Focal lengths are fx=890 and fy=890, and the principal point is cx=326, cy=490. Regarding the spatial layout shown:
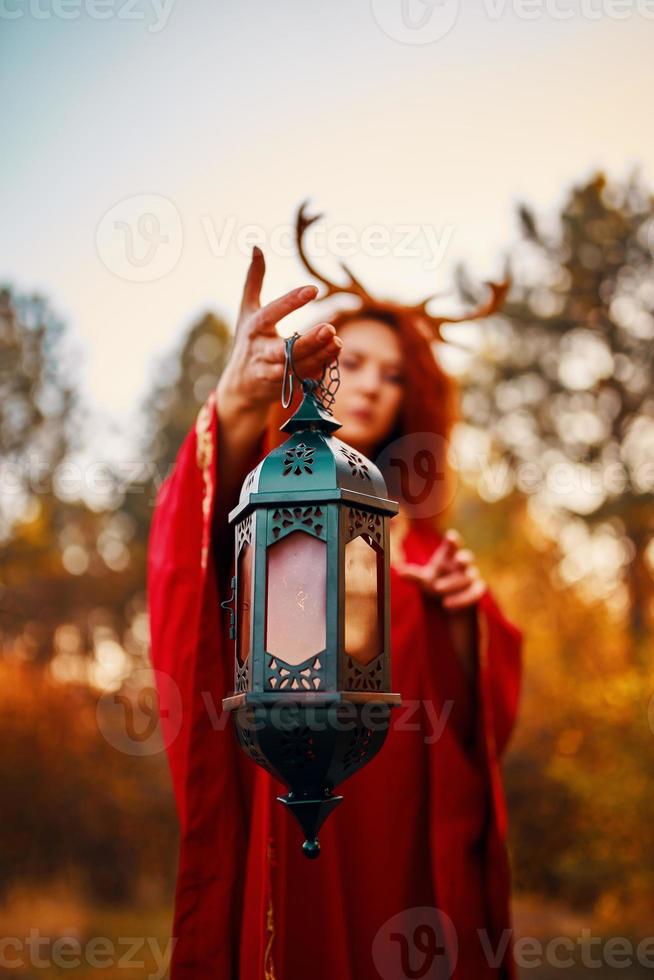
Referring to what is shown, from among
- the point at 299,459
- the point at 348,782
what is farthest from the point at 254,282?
the point at 348,782

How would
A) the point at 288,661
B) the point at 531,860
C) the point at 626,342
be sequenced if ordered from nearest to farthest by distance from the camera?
1. the point at 288,661
2. the point at 531,860
3. the point at 626,342

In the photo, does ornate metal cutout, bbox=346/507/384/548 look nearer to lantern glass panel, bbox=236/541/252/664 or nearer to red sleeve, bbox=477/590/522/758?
lantern glass panel, bbox=236/541/252/664

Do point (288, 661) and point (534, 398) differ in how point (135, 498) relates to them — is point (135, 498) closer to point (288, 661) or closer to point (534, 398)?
point (534, 398)

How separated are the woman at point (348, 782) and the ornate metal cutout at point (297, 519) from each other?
31 cm

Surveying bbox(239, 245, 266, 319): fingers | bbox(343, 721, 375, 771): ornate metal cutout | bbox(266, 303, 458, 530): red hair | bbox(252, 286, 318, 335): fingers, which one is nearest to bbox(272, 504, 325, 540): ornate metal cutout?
bbox(343, 721, 375, 771): ornate metal cutout

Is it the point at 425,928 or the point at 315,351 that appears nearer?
the point at 315,351

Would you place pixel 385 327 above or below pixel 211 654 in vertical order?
above

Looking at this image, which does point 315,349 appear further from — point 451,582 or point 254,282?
point 451,582

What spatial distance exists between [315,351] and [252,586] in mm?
439

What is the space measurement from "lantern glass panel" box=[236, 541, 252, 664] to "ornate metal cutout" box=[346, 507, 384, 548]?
17 centimetres

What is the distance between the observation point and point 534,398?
8.30 metres

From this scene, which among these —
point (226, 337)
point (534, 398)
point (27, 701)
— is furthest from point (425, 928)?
point (226, 337)

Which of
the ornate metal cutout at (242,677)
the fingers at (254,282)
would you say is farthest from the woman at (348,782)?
the ornate metal cutout at (242,677)

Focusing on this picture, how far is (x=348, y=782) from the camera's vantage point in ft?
7.23
